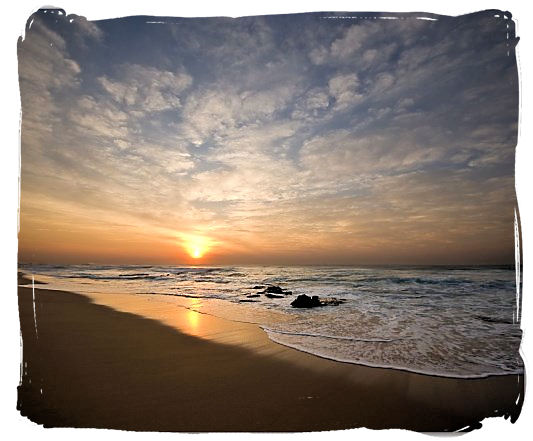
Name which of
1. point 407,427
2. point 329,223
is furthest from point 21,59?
point 407,427

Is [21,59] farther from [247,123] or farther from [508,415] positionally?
[508,415]

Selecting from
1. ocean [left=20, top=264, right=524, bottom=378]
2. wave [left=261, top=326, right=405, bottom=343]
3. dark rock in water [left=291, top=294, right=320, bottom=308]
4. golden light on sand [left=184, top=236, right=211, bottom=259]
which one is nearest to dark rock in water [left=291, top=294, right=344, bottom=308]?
dark rock in water [left=291, top=294, right=320, bottom=308]

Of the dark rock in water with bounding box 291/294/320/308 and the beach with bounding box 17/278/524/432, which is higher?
the dark rock in water with bounding box 291/294/320/308

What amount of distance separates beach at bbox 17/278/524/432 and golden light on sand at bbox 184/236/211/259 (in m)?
1.11

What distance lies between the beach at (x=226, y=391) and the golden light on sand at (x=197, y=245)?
1113mm

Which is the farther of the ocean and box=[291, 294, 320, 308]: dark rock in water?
box=[291, 294, 320, 308]: dark rock in water

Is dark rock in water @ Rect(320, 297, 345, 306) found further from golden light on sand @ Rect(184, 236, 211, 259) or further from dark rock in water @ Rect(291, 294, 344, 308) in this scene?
golden light on sand @ Rect(184, 236, 211, 259)

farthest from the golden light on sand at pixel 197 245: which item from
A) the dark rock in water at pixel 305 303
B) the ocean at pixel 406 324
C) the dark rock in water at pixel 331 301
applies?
the dark rock in water at pixel 331 301

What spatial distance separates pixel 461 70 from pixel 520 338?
1852 millimetres

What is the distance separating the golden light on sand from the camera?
3.29m

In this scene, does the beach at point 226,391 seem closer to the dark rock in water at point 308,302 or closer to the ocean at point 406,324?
the ocean at point 406,324

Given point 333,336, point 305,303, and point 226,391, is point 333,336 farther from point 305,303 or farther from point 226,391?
point 226,391

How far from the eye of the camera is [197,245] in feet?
11.1

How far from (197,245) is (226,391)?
1777mm
